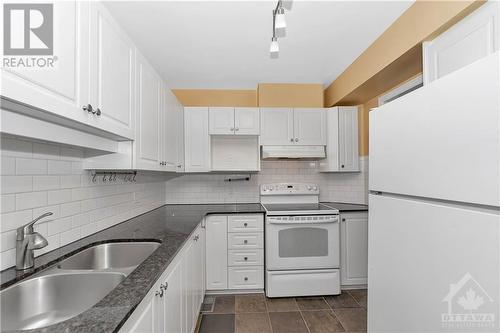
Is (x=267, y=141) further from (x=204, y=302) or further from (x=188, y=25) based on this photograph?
(x=204, y=302)

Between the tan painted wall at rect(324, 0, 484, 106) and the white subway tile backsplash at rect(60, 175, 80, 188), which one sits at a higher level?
the tan painted wall at rect(324, 0, 484, 106)

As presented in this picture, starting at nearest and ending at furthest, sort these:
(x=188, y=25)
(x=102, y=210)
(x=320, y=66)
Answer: (x=102, y=210), (x=188, y=25), (x=320, y=66)

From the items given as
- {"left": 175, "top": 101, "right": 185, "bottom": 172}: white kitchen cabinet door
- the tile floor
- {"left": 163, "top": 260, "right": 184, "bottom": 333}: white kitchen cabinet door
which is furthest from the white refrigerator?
{"left": 175, "top": 101, "right": 185, "bottom": 172}: white kitchen cabinet door

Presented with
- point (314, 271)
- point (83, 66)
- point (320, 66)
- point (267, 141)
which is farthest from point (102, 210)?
point (320, 66)

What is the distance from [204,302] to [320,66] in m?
2.86

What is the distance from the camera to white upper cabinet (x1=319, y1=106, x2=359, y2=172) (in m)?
2.97

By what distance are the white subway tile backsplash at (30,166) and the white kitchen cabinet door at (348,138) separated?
2863 mm

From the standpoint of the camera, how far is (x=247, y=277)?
8.48 ft

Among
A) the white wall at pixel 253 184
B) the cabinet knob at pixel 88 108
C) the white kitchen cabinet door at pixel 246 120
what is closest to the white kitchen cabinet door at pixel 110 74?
the cabinet knob at pixel 88 108

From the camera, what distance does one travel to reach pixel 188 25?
1.86 meters

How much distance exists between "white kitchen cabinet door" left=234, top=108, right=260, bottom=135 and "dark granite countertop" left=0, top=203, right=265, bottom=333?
4.06ft

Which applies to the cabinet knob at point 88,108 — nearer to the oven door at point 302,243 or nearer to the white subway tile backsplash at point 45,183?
the white subway tile backsplash at point 45,183

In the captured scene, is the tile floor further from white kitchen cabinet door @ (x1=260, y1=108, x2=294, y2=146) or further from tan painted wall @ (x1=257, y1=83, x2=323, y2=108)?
tan painted wall @ (x1=257, y1=83, x2=323, y2=108)

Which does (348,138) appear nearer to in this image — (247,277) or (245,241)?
(245,241)
